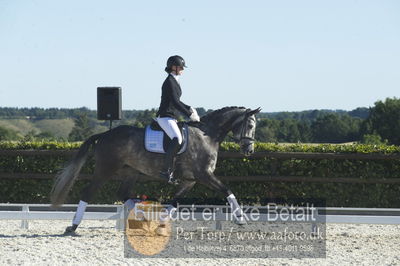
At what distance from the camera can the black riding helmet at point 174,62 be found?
27.1 ft

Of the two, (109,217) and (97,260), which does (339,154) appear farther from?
(97,260)

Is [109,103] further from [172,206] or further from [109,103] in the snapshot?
[172,206]

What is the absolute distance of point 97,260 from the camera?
6598 millimetres

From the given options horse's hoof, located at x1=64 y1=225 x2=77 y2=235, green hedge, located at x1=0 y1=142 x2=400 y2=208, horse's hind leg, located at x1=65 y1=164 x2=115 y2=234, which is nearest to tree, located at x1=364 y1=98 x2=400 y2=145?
green hedge, located at x1=0 y1=142 x2=400 y2=208

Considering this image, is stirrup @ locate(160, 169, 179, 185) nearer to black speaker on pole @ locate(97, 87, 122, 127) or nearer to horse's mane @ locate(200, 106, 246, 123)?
horse's mane @ locate(200, 106, 246, 123)

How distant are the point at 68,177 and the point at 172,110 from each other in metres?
1.80

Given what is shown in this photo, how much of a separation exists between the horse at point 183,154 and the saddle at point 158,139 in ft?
0.22

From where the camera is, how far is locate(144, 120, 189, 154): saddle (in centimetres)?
830

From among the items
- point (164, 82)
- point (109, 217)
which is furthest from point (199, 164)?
point (109, 217)

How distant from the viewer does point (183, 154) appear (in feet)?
27.3

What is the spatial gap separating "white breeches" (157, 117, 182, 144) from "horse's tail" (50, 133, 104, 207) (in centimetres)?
103

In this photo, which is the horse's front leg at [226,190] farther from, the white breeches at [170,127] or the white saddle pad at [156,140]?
the white breeches at [170,127]

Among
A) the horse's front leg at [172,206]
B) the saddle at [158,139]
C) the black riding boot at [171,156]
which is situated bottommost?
the horse's front leg at [172,206]

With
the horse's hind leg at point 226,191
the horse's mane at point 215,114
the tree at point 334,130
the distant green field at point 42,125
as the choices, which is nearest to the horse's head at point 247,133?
the horse's mane at point 215,114
